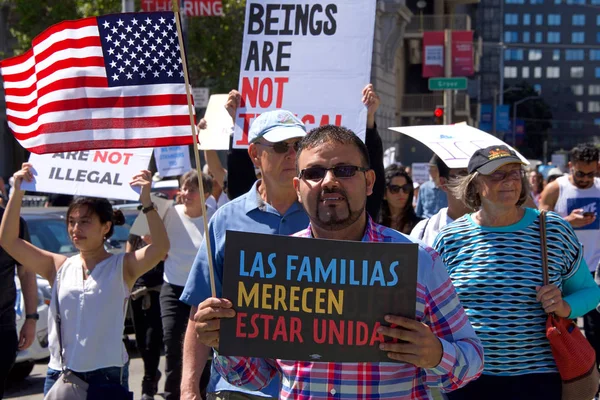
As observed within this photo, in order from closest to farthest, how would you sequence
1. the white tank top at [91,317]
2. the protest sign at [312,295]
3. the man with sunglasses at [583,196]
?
1. the protest sign at [312,295]
2. the white tank top at [91,317]
3. the man with sunglasses at [583,196]

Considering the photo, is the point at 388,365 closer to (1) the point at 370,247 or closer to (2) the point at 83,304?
(1) the point at 370,247

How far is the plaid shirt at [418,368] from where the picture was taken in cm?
284

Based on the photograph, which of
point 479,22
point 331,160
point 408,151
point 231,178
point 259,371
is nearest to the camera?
point 331,160

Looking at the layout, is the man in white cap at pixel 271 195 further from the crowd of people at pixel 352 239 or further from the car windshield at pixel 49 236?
the car windshield at pixel 49 236

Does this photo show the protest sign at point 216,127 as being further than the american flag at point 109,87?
Yes

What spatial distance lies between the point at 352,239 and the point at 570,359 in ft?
6.20

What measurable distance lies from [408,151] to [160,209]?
26.8 meters

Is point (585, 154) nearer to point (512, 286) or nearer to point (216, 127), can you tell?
point (216, 127)

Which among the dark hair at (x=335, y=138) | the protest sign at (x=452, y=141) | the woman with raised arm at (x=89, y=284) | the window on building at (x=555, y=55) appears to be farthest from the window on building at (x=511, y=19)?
the dark hair at (x=335, y=138)

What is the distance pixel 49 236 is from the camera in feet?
36.5

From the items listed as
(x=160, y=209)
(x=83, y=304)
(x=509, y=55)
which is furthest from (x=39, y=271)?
(x=509, y=55)

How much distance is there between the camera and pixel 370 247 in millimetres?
2760

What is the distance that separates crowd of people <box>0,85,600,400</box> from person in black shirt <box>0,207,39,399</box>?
15 millimetres

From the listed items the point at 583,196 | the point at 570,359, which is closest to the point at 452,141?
the point at 570,359
